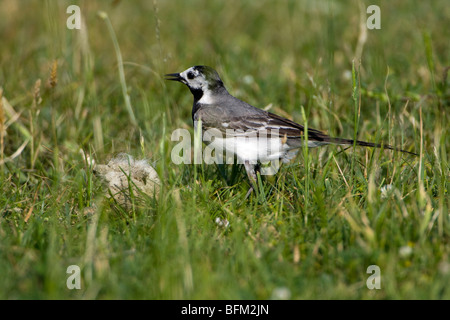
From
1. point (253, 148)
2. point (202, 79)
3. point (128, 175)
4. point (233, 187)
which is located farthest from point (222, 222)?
point (202, 79)

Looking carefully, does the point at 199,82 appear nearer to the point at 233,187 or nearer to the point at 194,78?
the point at 194,78

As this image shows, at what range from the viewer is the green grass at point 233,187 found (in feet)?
10.7

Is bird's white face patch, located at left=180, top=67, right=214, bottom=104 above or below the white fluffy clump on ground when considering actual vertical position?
above

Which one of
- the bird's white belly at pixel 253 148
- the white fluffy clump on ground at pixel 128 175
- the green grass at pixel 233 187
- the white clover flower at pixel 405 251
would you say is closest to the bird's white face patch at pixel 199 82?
the green grass at pixel 233 187

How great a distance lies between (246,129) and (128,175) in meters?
1.27

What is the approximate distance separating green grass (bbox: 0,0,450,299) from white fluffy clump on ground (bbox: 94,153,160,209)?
0.12 m

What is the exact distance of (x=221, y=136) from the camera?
5270mm

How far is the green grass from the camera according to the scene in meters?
3.27

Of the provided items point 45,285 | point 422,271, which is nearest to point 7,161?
point 45,285

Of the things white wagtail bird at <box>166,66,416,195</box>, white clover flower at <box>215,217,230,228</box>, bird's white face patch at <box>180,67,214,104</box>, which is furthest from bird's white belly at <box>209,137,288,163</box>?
white clover flower at <box>215,217,230,228</box>

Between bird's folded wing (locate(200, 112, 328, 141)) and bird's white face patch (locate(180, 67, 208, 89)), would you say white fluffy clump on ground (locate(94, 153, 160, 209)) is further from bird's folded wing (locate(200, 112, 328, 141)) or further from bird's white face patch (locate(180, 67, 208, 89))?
bird's white face patch (locate(180, 67, 208, 89))

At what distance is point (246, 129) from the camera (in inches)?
209

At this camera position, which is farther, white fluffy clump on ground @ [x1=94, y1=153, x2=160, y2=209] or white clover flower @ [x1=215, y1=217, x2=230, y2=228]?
white fluffy clump on ground @ [x1=94, y1=153, x2=160, y2=209]

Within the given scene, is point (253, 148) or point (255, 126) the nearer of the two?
point (253, 148)
